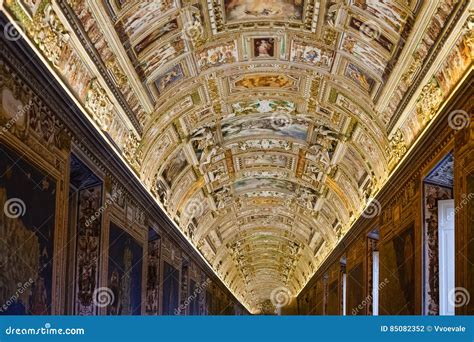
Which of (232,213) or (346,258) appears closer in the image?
(346,258)

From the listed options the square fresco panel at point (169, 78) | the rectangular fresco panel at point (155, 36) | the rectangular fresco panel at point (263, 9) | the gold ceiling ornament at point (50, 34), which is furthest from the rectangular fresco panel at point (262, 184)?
the gold ceiling ornament at point (50, 34)

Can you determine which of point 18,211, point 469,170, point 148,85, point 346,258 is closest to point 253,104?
point 148,85

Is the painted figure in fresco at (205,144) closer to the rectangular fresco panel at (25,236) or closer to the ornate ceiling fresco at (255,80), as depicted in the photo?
the ornate ceiling fresco at (255,80)

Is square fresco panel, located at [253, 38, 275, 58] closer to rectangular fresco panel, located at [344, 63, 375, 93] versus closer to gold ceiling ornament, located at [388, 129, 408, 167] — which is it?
rectangular fresco panel, located at [344, 63, 375, 93]

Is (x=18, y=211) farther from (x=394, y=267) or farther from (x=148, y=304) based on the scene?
(x=148, y=304)

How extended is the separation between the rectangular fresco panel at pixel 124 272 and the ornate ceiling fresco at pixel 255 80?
7.63 ft

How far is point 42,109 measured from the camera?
1262 cm

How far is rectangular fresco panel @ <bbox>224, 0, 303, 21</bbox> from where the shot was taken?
17859 millimetres

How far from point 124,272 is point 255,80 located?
768 centimetres

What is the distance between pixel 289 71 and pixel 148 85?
A: 4.84 metres

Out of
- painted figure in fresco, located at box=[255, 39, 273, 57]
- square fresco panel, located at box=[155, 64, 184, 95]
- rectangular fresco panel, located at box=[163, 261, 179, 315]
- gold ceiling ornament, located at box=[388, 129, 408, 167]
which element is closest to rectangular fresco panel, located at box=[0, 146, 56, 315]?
square fresco panel, located at box=[155, 64, 184, 95]

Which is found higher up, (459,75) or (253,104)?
(253,104)

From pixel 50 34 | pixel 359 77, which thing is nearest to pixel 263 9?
pixel 359 77

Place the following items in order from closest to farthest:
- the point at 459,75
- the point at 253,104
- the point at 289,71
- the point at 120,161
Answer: the point at 459,75, the point at 120,161, the point at 289,71, the point at 253,104
